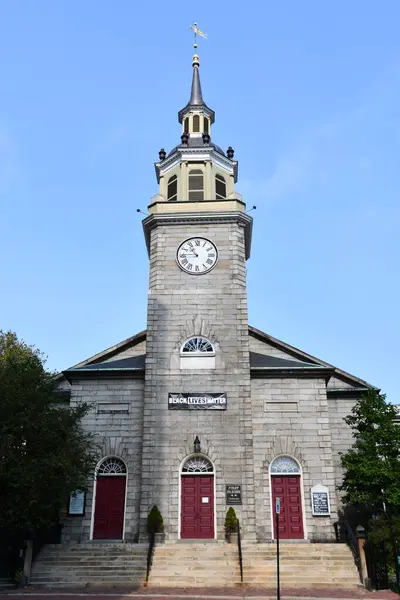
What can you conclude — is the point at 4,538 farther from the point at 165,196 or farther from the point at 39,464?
the point at 165,196

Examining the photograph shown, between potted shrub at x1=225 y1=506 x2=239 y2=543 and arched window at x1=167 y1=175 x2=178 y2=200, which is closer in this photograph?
potted shrub at x1=225 y1=506 x2=239 y2=543

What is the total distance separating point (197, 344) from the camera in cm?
2408

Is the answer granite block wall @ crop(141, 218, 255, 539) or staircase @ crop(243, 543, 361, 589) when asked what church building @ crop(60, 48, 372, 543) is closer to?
granite block wall @ crop(141, 218, 255, 539)

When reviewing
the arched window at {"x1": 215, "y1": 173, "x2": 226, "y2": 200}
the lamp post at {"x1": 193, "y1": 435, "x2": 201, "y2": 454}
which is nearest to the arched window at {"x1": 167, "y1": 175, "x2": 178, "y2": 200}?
the arched window at {"x1": 215, "y1": 173, "x2": 226, "y2": 200}

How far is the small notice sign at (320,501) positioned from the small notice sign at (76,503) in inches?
336

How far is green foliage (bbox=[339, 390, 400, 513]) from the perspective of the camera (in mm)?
20359

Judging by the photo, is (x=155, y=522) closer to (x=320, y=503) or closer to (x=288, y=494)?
(x=288, y=494)

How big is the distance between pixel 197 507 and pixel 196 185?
47.2ft

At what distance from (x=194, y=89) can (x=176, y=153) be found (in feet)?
19.6

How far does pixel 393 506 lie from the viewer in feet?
66.8

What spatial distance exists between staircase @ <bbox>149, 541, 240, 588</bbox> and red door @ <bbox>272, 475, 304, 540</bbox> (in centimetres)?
303

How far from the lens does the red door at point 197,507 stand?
70.0 ft

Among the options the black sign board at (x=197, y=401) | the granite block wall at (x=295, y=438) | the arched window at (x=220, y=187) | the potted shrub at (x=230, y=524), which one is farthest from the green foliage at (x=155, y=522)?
the arched window at (x=220, y=187)

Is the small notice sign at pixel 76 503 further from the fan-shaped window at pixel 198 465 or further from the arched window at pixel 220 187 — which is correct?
the arched window at pixel 220 187
